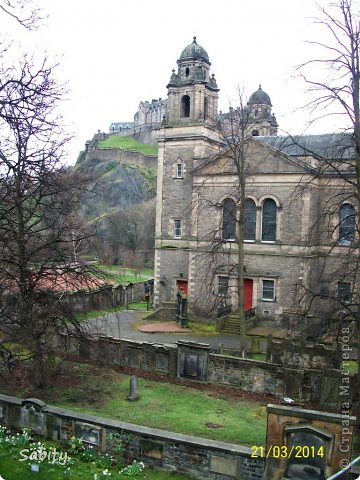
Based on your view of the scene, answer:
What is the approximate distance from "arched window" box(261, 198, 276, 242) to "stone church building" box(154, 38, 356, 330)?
58mm

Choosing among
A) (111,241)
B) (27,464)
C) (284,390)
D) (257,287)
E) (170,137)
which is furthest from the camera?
(111,241)

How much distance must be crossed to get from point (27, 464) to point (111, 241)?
56463 millimetres

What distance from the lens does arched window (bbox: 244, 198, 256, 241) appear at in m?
29.2

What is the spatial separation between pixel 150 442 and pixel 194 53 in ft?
85.4

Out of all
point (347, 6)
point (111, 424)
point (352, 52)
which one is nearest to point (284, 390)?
point (111, 424)

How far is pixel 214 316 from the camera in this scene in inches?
1137

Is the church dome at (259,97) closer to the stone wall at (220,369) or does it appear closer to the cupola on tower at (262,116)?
the cupola on tower at (262,116)

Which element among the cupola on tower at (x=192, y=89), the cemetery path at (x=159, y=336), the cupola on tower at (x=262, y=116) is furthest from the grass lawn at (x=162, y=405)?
the cupola on tower at (x=262, y=116)

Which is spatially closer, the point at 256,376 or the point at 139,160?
the point at 256,376

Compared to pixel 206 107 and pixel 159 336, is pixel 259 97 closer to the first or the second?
pixel 206 107

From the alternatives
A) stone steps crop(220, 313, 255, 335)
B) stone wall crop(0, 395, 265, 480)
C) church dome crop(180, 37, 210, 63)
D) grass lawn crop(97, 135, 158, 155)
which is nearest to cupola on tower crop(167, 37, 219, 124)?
church dome crop(180, 37, 210, 63)

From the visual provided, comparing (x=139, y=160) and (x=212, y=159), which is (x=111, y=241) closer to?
(x=139, y=160)

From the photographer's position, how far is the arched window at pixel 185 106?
3189cm

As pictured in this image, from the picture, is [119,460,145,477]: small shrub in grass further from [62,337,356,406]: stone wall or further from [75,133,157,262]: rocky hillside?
[75,133,157,262]: rocky hillside
